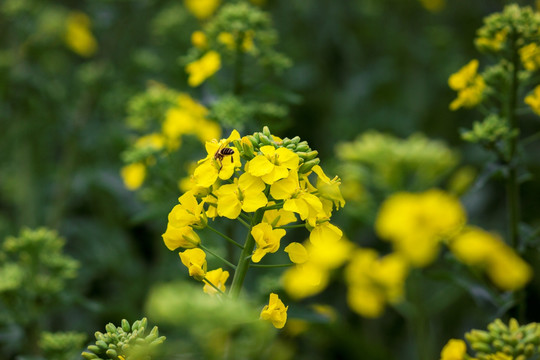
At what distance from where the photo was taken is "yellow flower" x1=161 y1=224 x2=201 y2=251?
133 centimetres

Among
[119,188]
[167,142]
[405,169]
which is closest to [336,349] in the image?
[405,169]

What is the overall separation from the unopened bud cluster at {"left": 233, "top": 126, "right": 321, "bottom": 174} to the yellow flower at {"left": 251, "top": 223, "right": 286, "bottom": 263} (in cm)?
18

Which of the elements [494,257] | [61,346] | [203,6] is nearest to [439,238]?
[494,257]

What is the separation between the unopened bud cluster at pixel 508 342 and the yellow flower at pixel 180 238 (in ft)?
2.71

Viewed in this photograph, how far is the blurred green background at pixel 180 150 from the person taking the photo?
3.33 metres

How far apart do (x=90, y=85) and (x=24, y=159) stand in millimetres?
727

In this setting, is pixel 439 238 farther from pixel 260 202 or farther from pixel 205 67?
pixel 205 67

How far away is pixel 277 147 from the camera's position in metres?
1.38

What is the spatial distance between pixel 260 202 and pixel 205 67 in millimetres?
1159

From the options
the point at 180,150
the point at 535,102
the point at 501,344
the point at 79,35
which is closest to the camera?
the point at 501,344

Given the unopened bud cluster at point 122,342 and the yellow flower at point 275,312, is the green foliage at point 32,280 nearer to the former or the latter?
the unopened bud cluster at point 122,342

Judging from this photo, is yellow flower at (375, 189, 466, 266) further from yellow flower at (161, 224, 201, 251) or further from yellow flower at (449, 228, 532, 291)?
yellow flower at (161, 224, 201, 251)

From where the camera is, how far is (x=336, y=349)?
3.12 meters

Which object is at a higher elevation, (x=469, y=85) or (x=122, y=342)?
(x=469, y=85)
